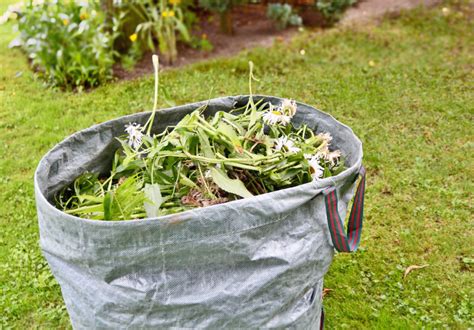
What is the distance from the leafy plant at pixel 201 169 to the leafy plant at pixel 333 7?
318 cm

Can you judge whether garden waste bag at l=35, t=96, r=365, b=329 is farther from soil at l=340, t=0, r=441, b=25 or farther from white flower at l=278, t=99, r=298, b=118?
soil at l=340, t=0, r=441, b=25

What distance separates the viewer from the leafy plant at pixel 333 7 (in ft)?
14.6

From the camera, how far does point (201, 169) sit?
4.70 ft

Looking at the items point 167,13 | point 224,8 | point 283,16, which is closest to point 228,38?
point 224,8

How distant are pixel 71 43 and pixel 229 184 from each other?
282 centimetres

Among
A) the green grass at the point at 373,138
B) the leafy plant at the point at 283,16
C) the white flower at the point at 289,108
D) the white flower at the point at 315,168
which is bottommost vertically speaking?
the green grass at the point at 373,138

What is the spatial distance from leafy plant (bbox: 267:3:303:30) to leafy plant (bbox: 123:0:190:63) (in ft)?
2.84

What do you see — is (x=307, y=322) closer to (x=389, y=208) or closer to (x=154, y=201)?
(x=154, y=201)

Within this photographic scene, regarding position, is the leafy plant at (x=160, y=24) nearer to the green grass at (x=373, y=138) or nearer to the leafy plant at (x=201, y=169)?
the green grass at (x=373, y=138)

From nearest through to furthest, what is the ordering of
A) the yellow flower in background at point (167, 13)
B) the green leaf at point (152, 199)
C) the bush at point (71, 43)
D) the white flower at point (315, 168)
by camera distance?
1. the green leaf at point (152, 199)
2. the white flower at point (315, 168)
3. the bush at point (71, 43)
4. the yellow flower in background at point (167, 13)

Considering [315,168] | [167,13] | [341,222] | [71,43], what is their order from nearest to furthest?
[341,222]
[315,168]
[71,43]
[167,13]

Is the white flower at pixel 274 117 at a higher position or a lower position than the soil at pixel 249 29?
higher

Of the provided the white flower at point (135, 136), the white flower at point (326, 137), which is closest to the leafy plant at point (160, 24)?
the white flower at point (135, 136)

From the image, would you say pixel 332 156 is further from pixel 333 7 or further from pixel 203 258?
pixel 333 7
